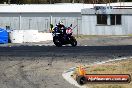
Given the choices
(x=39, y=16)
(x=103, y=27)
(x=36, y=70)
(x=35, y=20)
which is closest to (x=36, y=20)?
(x=35, y=20)

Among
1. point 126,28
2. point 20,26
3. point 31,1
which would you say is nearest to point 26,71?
point 126,28

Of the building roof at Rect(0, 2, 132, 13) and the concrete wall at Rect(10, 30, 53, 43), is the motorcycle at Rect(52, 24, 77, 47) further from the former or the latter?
the building roof at Rect(0, 2, 132, 13)

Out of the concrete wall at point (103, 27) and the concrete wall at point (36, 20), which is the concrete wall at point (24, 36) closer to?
the concrete wall at point (103, 27)

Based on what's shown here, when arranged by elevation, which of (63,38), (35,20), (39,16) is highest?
(63,38)

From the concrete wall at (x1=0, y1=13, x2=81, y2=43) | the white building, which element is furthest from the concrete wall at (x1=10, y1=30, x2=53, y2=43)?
the concrete wall at (x1=0, y1=13, x2=81, y2=43)

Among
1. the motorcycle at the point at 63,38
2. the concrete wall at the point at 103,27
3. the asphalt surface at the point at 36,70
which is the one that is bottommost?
the concrete wall at the point at 103,27

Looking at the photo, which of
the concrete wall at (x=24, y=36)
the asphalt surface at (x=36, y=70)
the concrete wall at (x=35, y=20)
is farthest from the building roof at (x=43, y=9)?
the asphalt surface at (x=36, y=70)

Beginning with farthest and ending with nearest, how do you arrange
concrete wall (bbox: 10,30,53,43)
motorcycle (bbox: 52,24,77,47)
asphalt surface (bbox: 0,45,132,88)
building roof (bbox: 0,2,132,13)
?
building roof (bbox: 0,2,132,13)
concrete wall (bbox: 10,30,53,43)
motorcycle (bbox: 52,24,77,47)
asphalt surface (bbox: 0,45,132,88)

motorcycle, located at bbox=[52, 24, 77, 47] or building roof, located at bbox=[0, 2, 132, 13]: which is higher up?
building roof, located at bbox=[0, 2, 132, 13]

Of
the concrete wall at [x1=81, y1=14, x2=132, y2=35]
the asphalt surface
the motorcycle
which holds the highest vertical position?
the asphalt surface

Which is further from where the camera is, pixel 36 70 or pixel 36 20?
pixel 36 20

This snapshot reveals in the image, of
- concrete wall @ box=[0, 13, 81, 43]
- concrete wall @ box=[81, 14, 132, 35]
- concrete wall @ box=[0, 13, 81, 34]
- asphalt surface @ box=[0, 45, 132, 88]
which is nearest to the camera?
asphalt surface @ box=[0, 45, 132, 88]

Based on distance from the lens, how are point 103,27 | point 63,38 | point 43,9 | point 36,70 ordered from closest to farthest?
1. point 36,70
2. point 63,38
3. point 103,27
4. point 43,9

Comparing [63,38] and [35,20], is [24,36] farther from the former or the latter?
[35,20]
